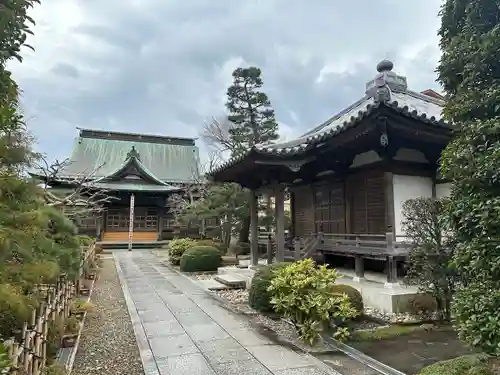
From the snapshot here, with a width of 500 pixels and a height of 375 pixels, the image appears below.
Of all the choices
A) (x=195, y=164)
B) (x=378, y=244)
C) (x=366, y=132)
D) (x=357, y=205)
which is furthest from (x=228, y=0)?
(x=195, y=164)

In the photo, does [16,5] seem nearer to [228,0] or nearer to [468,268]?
[468,268]

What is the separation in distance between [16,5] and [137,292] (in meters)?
8.91

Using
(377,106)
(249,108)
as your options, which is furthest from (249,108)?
(377,106)

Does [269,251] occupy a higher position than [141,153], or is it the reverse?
[141,153]

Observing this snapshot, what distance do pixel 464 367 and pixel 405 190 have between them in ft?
17.7

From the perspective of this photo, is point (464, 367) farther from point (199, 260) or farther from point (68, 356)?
point (199, 260)

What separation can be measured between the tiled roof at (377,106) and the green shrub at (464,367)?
148 inches

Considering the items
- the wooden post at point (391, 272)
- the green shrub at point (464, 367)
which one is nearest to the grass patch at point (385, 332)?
the wooden post at point (391, 272)

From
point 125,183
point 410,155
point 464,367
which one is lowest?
point 464,367

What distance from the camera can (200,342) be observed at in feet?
18.9

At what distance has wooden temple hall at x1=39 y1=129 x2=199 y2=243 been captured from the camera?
26.8 metres

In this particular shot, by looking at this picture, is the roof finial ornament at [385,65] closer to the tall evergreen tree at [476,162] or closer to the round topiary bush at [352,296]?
the round topiary bush at [352,296]

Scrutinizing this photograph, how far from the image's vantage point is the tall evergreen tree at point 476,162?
3121 mm

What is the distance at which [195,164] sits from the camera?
1361 inches
